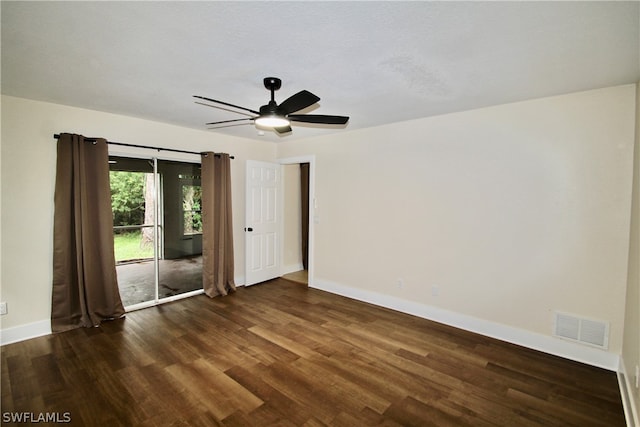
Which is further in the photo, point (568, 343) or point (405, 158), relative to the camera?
point (405, 158)

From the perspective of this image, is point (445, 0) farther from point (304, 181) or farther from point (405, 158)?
point (304, 181)

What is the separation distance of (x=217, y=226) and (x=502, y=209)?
3.90 meters

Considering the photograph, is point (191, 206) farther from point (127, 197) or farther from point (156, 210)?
point (127, 197)

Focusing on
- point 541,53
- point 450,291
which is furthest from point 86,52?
point 450,291

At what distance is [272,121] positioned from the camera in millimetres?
2461

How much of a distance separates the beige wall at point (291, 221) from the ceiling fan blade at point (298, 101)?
3336 mm

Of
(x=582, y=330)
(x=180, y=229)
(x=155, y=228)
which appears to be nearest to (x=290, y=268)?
(x=180, y=229)

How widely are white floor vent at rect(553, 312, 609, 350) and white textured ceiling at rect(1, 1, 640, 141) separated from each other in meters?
2.17

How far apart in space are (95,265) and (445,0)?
4.26 metres

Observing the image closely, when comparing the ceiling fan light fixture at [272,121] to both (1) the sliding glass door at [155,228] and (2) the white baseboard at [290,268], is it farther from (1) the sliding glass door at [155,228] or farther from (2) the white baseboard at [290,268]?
(2) the white baseboard at [290,268]

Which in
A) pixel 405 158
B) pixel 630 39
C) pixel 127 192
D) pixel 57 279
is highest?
pixel 630 39

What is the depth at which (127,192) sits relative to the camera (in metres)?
4.02

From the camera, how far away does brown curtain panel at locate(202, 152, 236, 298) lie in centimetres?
446

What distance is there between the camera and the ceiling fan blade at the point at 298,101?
7.03 feet
